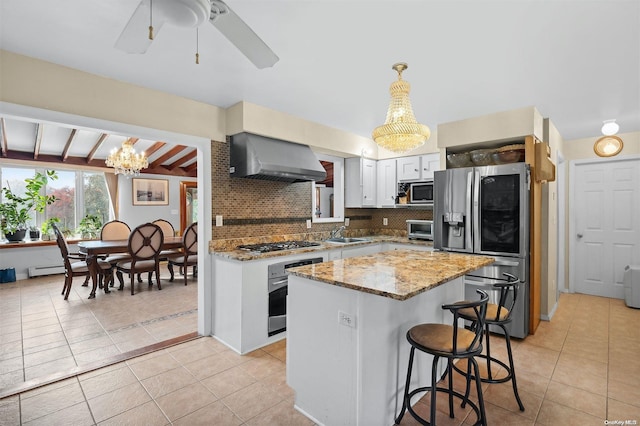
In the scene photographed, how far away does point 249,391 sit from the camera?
2.27 meters

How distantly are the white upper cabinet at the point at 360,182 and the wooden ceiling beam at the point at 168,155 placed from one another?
3736 mm

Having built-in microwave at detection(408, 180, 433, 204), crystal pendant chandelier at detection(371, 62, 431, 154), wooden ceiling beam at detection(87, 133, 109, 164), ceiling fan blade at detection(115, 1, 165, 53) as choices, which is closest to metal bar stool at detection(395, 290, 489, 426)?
crystal pendant chandelier at detection(371, 62, 431, 154)

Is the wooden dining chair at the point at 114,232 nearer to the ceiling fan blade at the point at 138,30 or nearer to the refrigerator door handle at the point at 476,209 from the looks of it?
the ceiling fan blade at the point at 138,30

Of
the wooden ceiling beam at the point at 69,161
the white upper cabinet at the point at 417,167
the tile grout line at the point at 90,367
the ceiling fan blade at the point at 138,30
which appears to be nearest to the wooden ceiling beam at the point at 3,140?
the wooden ceiling beam at the point at 69,161

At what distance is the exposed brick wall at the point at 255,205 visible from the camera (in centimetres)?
338

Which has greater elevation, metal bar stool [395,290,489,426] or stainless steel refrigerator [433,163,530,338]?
stainless steel refrigerator [433,163,530,338]

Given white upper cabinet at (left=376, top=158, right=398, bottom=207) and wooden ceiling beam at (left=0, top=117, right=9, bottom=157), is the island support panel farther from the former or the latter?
wooden ceiling beam at (left=0, top=117, right=9, bottom=157)

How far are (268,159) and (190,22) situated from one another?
6.54 feet

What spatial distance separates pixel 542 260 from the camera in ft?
12.1

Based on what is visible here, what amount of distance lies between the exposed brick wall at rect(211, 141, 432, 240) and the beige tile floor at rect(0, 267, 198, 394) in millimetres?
1251

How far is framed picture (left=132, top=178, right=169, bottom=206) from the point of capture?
287 inches

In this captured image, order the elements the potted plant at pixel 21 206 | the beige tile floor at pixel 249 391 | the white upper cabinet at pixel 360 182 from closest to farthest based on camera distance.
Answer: the beige tile floor at pixel 249 391
the white upper cabinet at pixel 360 182
the potted plant at pixel 21 206

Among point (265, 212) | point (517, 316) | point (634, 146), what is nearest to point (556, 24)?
point (517, 316)

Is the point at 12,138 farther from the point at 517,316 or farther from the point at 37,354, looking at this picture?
the point at 517,316
